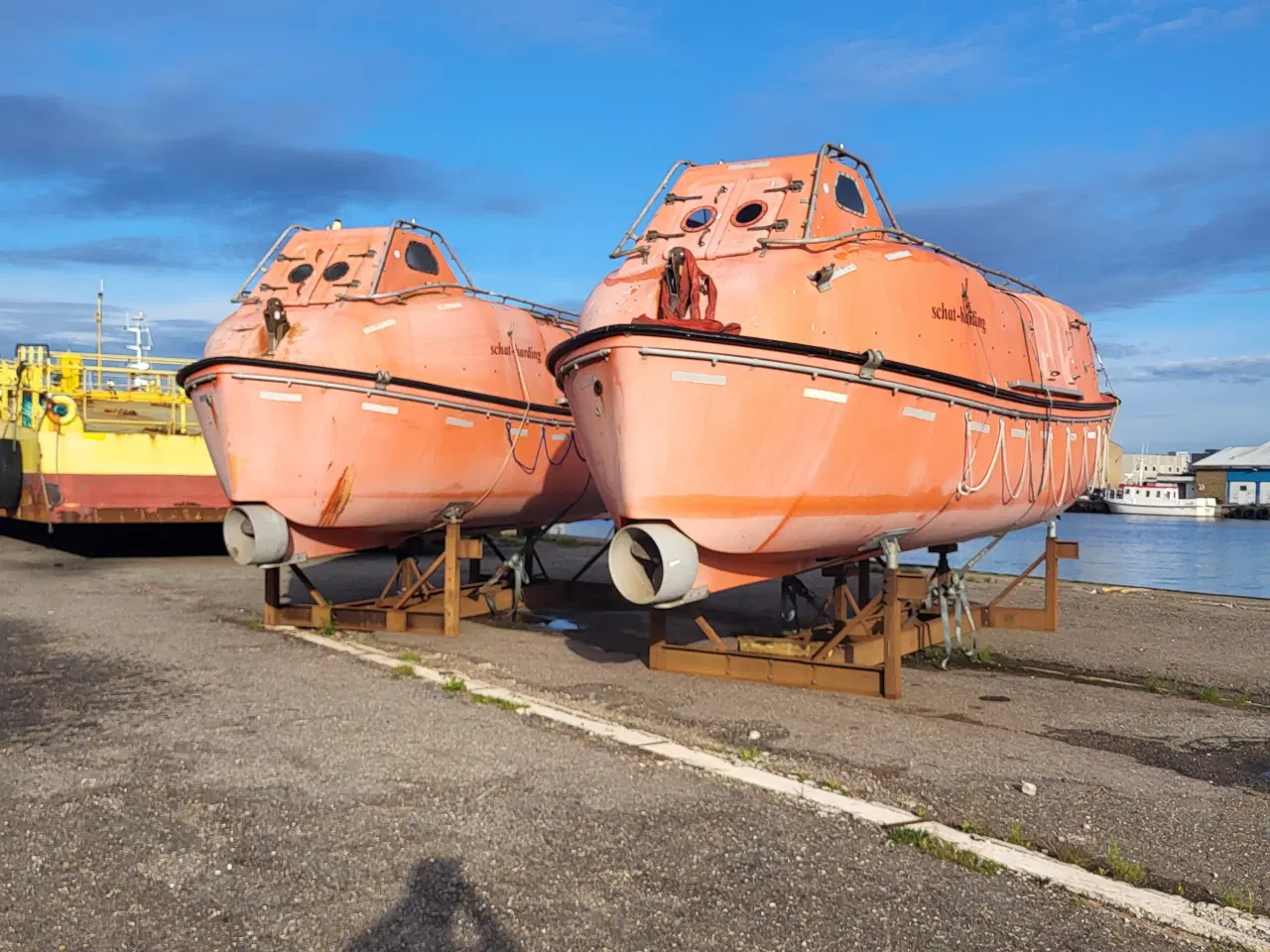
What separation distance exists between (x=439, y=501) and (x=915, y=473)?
5.16 m

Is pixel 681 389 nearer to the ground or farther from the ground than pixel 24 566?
farther from the ground

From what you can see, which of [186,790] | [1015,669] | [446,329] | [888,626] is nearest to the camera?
[186,790]

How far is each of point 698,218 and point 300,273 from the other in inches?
193

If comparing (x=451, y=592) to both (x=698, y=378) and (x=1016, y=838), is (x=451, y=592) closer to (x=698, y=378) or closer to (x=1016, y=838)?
(x=698, y=378)

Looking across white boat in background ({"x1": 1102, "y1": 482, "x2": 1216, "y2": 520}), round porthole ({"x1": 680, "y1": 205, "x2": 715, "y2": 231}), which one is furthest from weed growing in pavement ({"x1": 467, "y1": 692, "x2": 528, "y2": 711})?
white boat in background ({"x1": 1102, "y1": 482, "x2": 1216, "y2": 520})

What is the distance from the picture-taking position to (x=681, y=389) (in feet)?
22.3

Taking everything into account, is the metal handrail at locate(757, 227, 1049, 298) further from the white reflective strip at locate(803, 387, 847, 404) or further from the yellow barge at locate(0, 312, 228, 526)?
the yellow barge at locate(0, 312, 228, 526)

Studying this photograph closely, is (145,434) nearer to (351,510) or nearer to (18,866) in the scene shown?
(351,510)

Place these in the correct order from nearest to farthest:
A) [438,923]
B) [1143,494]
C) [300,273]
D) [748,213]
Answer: [438,923], [748,213], [300,273], [1143,494]

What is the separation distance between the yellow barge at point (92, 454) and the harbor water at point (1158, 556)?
450 inches

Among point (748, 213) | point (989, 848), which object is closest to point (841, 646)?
point (748, 213)

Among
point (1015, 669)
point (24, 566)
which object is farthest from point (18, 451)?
point (1015, 669)

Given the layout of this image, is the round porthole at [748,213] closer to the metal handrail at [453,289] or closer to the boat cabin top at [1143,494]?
the metal handrail at [453,289]

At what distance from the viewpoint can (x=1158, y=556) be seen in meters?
40.3
